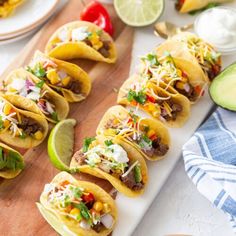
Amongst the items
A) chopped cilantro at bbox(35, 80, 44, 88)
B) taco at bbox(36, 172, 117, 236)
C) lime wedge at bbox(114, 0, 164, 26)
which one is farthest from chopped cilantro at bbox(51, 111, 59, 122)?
lime wedge at bbox(114, 0, 164, 26)

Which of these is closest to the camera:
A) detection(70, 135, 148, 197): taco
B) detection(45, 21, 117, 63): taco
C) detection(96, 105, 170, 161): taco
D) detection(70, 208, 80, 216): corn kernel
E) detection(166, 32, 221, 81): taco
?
detection(70, 208, 80, 216): corn kernel

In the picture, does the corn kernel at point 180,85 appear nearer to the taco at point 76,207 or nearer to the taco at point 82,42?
the taco at point 82,42

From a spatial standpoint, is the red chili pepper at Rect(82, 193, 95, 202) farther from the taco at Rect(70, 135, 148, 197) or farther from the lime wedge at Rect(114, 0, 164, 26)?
the lime wedge at Rect(114, 0, 164, 26)

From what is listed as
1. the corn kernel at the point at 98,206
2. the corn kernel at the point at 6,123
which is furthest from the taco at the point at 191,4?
the corn kernel at the point at 98,206

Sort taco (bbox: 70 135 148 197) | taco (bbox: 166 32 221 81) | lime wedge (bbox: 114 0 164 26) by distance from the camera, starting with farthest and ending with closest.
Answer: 1. lime wedge (bbox: 114 0 164 26)
2. taco (bbox: 166 32 221 81)
3. taco (bbox: 70 135 148 197)

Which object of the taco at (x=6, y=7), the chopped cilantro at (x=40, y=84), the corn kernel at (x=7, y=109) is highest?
the taco at (x=6, y=7)

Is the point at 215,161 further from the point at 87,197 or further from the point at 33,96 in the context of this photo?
the point at 33,96

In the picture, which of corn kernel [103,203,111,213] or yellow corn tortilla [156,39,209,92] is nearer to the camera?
corn kernel [103,203,111,213]
